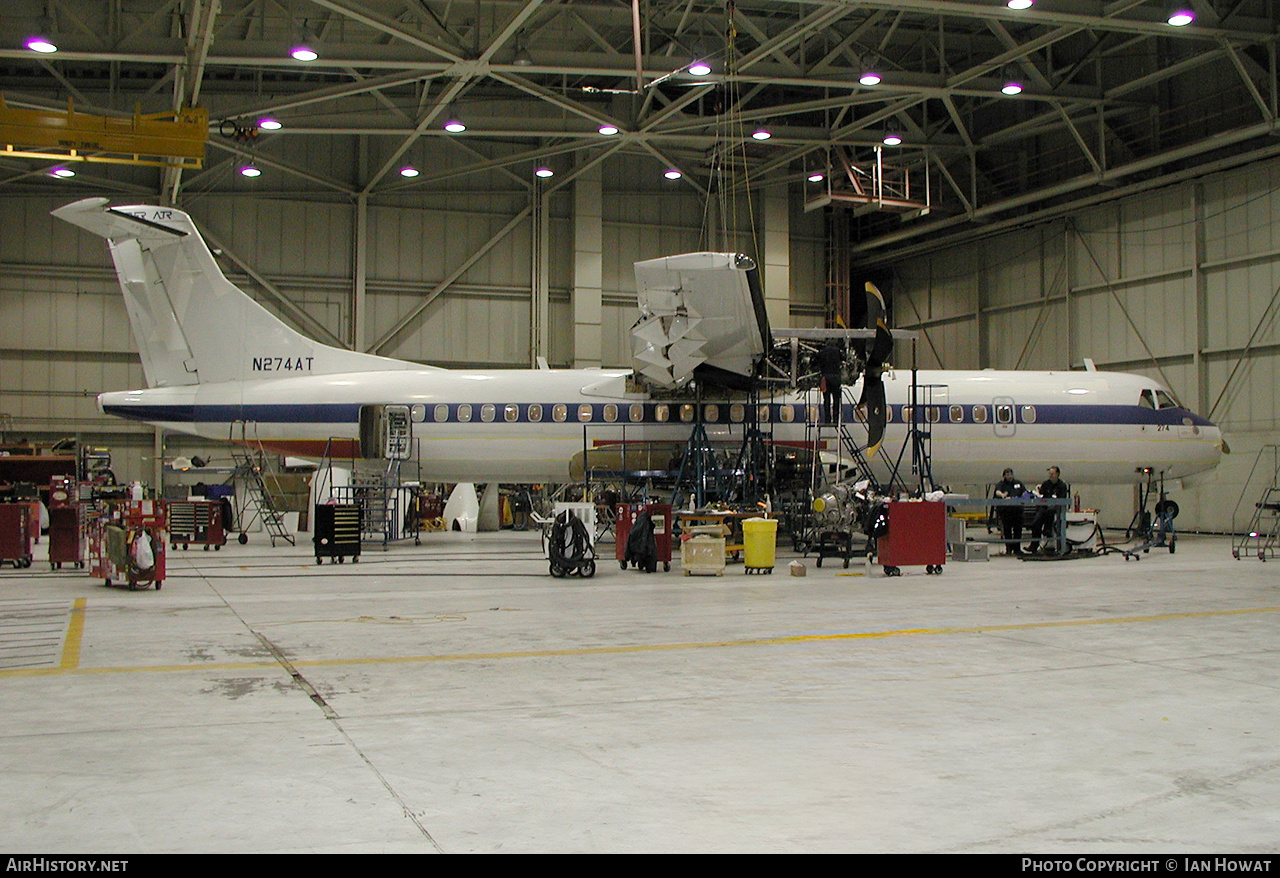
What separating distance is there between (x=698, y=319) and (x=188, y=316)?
40.4 feet

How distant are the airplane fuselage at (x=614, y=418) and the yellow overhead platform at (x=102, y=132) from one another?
5.60m

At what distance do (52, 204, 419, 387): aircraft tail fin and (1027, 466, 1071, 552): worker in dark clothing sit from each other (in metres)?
16.7

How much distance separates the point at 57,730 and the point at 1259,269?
100 feet

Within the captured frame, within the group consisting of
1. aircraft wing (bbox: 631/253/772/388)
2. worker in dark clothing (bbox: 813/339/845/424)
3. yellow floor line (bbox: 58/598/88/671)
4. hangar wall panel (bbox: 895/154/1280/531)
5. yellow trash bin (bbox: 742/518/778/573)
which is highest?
hangar wall panel (bbox: 895/154/1280/531)

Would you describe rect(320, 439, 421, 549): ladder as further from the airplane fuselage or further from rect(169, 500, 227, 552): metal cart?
rect(169, 500, 227, 552): metal cart

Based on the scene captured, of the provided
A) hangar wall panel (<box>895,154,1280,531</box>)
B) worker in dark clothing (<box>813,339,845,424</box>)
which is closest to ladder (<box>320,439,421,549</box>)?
worker in dark clothing (<box>813,339,845,424</box>)

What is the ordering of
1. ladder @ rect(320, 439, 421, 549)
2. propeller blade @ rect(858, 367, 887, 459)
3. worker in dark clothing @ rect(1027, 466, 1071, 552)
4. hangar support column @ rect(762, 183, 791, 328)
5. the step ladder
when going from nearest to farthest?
propeller blade @ rect(858, 367, 887, 459), worker in dark clothing @ rect(1027, 466, 1071, 552), ladder @ rect(320, 439, 421, 549), the step ladder, hangar support column @ rect(762, 183, 791, 328)

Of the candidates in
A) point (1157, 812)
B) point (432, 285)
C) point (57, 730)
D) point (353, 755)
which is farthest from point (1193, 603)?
point (432, 285)

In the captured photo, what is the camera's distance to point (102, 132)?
888 inches

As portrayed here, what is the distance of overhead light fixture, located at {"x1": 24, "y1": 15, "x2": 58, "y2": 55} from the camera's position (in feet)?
74.8

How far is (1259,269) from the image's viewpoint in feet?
90.8

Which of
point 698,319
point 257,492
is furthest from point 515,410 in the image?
point 257,492

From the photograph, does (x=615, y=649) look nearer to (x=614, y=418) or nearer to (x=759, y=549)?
(x=759, y=549)

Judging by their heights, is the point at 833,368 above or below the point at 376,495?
above
